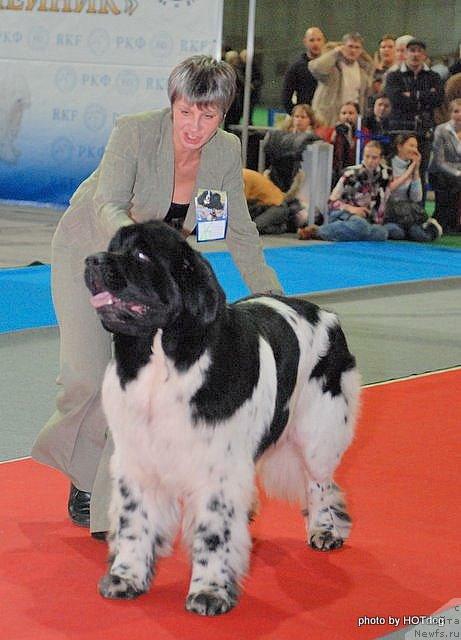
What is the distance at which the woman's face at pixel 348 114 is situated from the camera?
1345cm

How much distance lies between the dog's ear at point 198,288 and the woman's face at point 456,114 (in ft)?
35.7

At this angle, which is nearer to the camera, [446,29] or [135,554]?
[135,554]

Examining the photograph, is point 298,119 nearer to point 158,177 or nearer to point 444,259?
point 444,259

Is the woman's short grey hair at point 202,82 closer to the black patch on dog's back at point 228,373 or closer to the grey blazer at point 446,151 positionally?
the black patch on dog's back at point 228,373

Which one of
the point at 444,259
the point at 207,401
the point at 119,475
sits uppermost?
the point at 207,401

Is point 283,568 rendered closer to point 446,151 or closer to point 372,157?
point 372,157

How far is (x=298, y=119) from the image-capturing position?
1358 centimetres

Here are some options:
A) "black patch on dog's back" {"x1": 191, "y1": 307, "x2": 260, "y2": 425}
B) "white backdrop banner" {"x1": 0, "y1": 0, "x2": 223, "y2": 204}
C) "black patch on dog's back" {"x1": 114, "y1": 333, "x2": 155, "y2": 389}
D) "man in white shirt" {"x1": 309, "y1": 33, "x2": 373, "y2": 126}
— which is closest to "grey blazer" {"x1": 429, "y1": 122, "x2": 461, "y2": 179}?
"man in white shirt" {"x1": 309, "y1": 33, "x2": 373, "y2": 126}

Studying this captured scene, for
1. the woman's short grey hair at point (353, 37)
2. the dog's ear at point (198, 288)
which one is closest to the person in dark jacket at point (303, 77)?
the woman's short grey hair at point (353, 37)

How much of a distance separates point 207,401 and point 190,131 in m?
0.95

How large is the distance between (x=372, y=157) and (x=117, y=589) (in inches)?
401

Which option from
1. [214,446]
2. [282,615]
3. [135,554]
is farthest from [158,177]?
[282,615]

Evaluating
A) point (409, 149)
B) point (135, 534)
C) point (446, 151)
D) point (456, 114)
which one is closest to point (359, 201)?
point (409, 149)

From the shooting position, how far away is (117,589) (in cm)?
355
